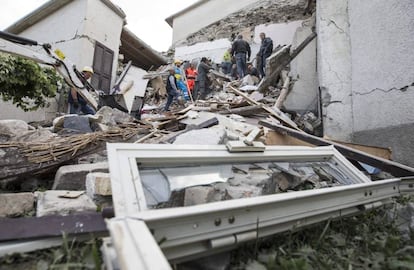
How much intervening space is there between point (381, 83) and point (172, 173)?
328cm

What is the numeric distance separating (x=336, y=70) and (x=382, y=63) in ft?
3.47

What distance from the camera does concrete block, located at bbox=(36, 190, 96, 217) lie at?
1583mm

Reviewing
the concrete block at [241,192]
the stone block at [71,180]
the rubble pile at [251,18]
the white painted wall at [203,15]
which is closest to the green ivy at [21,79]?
the stone block at [71,180]

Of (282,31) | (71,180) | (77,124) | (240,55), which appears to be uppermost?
(282,31)

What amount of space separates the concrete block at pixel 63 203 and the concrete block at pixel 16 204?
2.7 inches

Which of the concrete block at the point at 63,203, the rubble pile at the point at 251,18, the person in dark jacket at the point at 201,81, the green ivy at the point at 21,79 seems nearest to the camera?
the concrete block at the point at 63,203

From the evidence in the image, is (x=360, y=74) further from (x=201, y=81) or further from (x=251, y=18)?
(x=251, y=18)

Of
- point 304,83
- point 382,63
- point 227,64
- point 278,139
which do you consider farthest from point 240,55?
point 278,139

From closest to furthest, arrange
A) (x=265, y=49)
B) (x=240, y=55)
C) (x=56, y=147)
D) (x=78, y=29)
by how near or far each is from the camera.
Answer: (x=56, y=147)
(x=78, y=29)
(x=265, y=49)
(x=240, y=55)

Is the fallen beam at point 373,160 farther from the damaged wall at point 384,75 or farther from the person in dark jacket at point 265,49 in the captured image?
the person in dark jacket at point 265,49

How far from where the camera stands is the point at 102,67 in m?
8.74

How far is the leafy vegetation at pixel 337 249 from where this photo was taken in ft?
4.08

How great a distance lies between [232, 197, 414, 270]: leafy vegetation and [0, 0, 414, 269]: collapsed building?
0.12 m

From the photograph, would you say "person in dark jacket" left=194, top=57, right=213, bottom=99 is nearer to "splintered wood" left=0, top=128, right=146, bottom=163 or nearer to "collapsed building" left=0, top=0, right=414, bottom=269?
"collapsed building" left=0, top=0, right=414, bottom=269
